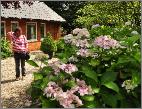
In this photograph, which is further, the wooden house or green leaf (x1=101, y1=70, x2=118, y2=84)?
the wooden house

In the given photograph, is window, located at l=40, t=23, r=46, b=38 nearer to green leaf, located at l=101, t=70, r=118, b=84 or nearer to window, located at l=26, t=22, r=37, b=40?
window, located at l=26, t=22, r=37, b=40

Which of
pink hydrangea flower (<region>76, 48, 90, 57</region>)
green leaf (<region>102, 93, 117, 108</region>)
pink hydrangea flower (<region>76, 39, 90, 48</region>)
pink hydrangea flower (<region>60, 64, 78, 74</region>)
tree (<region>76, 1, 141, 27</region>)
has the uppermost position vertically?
tree (<region>76, 1, 141, 27</region>)

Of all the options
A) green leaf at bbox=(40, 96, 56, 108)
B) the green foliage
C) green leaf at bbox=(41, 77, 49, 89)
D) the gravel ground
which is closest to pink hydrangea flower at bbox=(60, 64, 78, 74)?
green leaf at bbox=(41, 77, 49, 89)

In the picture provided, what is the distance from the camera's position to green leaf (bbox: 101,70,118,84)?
112 inches

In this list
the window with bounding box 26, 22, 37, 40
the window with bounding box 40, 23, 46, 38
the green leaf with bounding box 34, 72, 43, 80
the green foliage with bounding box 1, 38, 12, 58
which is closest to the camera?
the green leaf with bounding box 34, 72, 43, 80

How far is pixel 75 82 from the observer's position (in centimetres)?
288

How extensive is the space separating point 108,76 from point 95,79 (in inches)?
4.3

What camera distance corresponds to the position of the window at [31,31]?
2469 centimetres

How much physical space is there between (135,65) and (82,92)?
47 cm

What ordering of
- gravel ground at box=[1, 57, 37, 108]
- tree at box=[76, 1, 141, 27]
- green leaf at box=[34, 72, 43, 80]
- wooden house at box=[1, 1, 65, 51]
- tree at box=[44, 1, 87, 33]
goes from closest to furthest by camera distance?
green leaf at box=[34, 72, 43, 80]
gravel ground at box=[1, 57, 37, 108]
tree at box=[76, 1, 141, 27]
wooden house at box=[1, 1, 65, 51]
tree at box=[44, 1, 87, 33]

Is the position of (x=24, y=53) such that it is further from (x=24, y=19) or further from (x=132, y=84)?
(x=24, y=19)

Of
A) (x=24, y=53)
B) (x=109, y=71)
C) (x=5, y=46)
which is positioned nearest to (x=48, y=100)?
(x=109, y=71)

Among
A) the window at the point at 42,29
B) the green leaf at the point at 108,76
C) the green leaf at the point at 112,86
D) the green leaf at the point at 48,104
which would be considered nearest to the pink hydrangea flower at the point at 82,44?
the green leaf at the point at 108,76

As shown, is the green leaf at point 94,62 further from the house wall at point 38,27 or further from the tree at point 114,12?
the house wall at point 38,27
